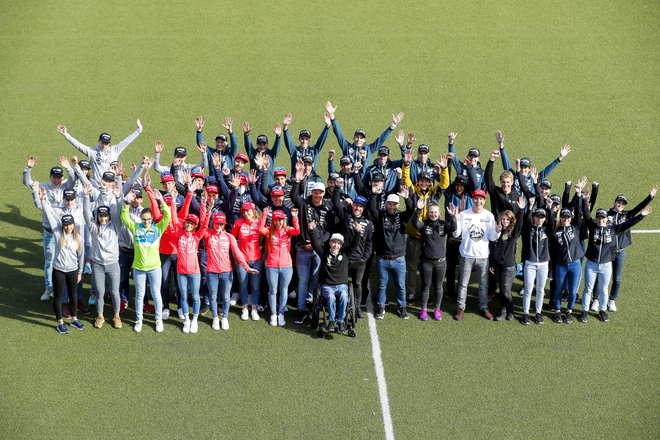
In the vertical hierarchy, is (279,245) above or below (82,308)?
above

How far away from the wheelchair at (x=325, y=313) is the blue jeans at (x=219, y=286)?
4.37ft

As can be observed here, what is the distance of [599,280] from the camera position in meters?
12.1

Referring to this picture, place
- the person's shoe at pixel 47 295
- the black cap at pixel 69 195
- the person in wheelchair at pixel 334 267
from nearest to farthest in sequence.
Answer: the person in wheelchair at pixel 334 267, the black cap at pixel 69 195, the person's shoe at pixel 47 295

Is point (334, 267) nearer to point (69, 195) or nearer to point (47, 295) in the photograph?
point (69, 195)

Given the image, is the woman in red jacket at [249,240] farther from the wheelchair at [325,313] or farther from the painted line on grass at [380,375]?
the painted line on grass at [380,375]

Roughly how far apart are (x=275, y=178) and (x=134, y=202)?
2225mm

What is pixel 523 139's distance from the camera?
1753cm

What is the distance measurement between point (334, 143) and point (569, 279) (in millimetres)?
7064

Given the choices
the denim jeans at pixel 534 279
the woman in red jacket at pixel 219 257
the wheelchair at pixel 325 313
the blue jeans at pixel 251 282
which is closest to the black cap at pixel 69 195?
the woman in red jacket at pixel 219 257

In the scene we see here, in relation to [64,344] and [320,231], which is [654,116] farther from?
[64,344]

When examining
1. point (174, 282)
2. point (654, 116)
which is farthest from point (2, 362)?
point (654, 116)

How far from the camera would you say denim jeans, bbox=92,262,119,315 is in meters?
11.5

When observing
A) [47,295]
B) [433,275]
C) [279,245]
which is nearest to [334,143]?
[433,275]

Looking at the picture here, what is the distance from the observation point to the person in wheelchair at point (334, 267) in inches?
447
